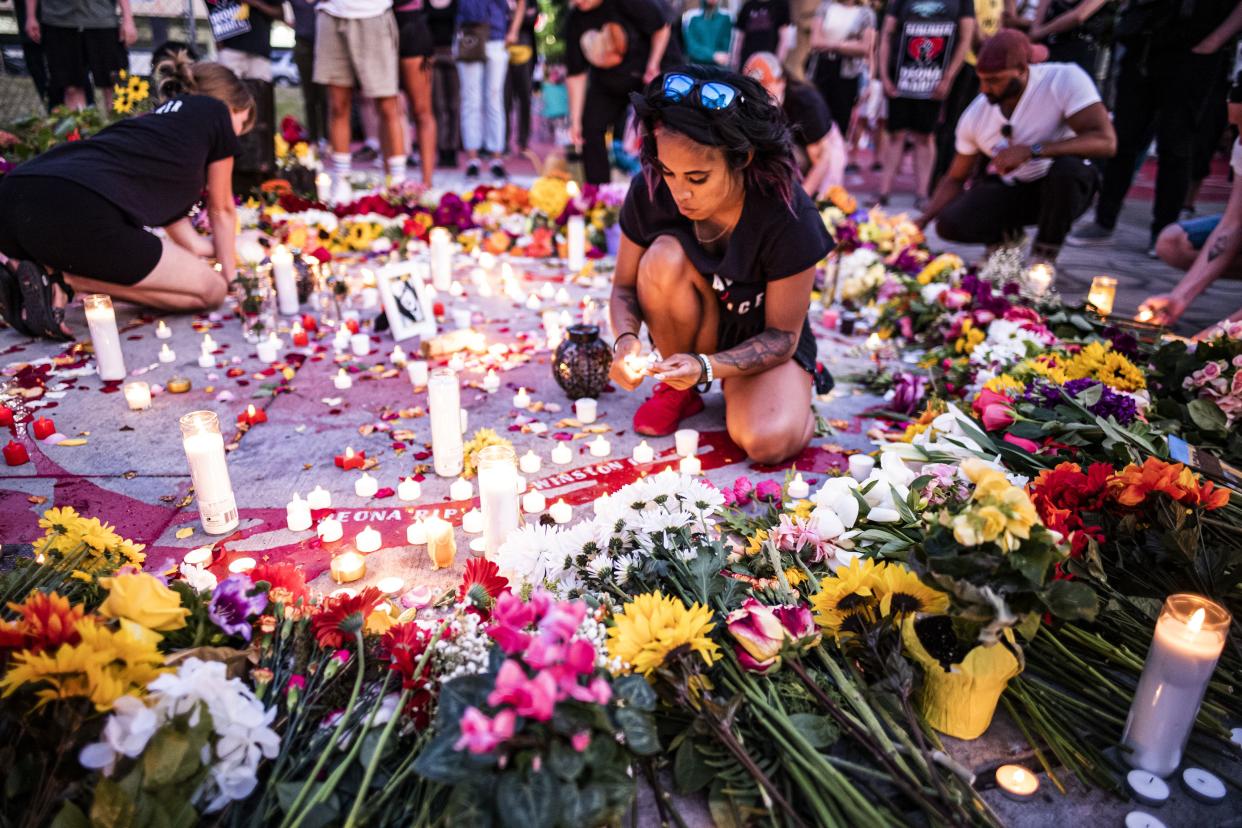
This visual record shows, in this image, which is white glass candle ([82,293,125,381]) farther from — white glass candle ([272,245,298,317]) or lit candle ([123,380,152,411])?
white glass candle ([272,245,298,317])

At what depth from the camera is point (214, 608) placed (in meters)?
1.33

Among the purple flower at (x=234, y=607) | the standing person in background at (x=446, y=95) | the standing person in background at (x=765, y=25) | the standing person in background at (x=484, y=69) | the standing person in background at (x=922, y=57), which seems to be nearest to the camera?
the purple flower at (x=234, y=607)

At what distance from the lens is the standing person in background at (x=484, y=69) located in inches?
282

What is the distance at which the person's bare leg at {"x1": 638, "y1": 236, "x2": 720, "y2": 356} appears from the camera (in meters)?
2.54

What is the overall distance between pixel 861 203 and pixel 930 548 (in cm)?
649

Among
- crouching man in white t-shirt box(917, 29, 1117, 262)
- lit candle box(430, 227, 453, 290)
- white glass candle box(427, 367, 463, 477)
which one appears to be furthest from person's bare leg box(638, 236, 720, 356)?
crouching man in white t-shirt box(917, 29, 1117, 262)

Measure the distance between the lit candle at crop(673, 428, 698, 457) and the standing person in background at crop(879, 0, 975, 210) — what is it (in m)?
4.88

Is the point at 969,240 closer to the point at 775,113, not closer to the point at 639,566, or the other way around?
the point at 775,113

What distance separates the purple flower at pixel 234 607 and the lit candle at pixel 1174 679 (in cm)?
153

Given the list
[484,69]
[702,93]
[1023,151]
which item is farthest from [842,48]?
[702,93]

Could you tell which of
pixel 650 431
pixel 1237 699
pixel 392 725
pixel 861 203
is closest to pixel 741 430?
pixel 650 431

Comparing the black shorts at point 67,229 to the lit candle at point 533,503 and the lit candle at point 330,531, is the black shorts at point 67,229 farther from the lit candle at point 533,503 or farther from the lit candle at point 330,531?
the lit candle at point 533,503

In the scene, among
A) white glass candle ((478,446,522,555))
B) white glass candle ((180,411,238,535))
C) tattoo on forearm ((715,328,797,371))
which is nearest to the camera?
white glass candle ((478,446,522,555))

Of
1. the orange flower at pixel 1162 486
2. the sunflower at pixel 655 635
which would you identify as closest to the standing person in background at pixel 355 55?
the sunflower at pixel 655 635
